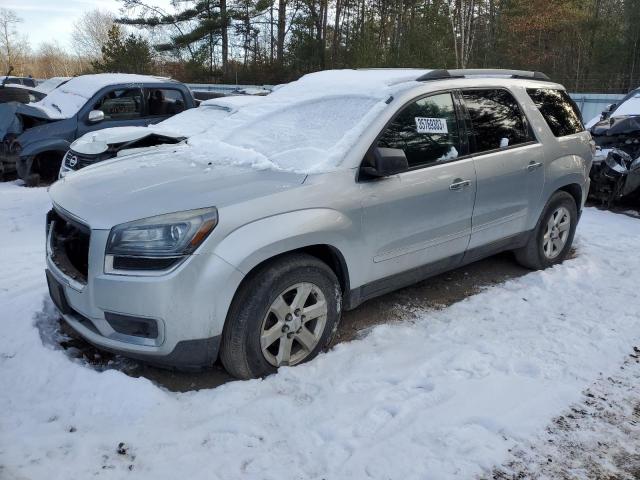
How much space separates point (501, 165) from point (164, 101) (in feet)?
21.3

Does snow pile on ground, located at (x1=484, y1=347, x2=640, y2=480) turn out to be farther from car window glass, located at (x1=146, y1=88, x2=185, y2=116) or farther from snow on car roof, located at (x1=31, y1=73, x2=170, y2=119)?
snow on car roof, located at (x1=31, y1=73, x2=170, y2=119)

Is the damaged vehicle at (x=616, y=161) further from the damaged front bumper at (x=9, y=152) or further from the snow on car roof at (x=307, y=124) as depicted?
the damaged front bumper at (x=9, y=152)

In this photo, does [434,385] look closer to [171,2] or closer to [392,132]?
[392,132]

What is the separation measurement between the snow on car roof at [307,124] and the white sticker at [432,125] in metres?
0.27

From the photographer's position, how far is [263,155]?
3.62 metres

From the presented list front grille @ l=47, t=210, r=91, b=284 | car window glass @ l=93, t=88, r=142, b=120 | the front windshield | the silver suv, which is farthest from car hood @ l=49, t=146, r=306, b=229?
car window glass @ l=93, t=88, r=142, b=120

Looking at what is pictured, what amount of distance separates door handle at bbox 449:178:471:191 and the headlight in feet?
6.14

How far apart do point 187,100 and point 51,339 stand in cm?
655

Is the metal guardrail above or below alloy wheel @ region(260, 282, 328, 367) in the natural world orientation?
above

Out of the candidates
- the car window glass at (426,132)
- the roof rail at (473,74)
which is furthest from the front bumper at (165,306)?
the roof rail at (473,74)

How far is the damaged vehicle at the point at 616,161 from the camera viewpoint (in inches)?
295

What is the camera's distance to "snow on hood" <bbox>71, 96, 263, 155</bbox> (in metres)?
6.87

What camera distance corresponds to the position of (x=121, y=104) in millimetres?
8734

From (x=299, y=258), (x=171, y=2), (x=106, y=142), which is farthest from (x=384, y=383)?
(x=171, y=2)
